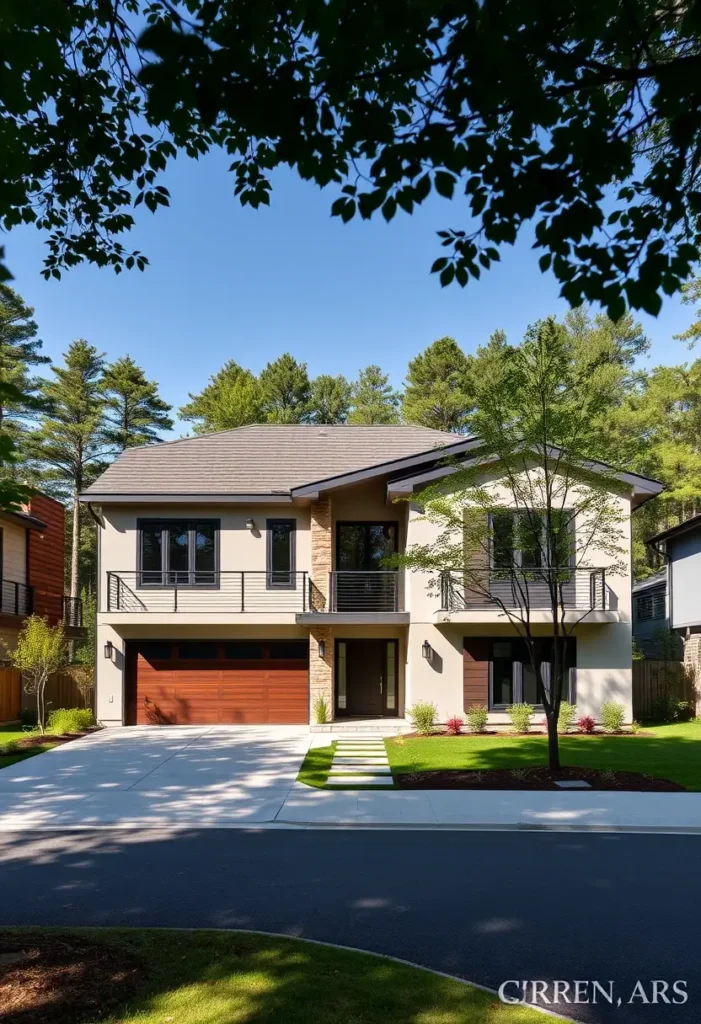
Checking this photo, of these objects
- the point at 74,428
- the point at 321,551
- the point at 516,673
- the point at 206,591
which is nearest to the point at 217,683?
the point at 206,591

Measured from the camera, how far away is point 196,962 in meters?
5.31

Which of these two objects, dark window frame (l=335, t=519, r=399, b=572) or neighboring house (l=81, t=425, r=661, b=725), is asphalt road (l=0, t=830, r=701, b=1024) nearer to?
neighboring house (l=81, t=425, r=661, b=725)

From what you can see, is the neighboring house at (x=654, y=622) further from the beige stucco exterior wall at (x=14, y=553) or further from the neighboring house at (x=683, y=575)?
the beige stucco exterior wall at (x=14, y=553)

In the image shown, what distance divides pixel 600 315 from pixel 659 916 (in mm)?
38168

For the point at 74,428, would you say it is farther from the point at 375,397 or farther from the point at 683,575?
the point at 683,575

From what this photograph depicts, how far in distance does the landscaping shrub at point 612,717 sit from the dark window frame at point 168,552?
10200 mm

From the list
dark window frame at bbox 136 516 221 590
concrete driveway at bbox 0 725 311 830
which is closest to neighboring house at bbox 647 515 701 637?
concrete driveway at bbox 0 725 311 830

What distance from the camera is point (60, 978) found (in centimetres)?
498

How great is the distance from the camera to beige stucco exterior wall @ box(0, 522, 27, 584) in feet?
83.0

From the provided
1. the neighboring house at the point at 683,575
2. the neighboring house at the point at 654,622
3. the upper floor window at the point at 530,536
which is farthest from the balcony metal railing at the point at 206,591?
the neighboring house at the point at 654,622

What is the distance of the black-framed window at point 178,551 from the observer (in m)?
21.2

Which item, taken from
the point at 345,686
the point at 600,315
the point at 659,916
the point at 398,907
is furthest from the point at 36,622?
the point at 600,315

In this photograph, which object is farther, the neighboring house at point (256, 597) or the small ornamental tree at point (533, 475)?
the neighboring house at point (256, 597)

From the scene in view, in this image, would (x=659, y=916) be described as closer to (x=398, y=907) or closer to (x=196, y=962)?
(x=398, y=907)
